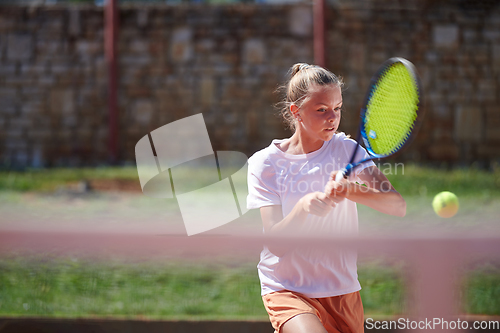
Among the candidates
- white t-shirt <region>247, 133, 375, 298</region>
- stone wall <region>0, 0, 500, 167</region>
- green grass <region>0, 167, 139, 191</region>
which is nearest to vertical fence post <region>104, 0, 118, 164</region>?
stone wall <region>0, 0, 500, 167</region>

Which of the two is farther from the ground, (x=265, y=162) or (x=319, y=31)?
(x=265, y=162)

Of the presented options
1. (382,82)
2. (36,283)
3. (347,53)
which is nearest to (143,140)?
(347,53)

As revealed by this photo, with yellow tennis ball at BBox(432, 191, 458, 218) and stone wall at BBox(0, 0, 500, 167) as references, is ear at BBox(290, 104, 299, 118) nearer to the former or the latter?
yellow tennis ball at BBox(432, 191, 458, 218)

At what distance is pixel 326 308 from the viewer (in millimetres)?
1853

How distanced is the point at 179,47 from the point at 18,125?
2883 mm

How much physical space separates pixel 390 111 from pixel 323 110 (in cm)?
26

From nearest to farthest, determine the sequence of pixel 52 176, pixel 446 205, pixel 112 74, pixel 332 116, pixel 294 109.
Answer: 1. pixel 332 116
2. pixel 294 109
3. pixel 446 205
4. pixel 52 176
5. pixel 112 74

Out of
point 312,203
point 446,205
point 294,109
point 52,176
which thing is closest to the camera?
point 312,203

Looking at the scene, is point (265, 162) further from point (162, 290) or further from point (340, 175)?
point (162, 290)

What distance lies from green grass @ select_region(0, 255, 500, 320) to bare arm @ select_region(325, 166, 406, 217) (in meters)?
1.38

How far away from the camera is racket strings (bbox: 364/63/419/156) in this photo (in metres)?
1.78

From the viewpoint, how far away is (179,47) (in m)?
8.45

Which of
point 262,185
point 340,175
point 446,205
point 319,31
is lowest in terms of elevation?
point 446,205

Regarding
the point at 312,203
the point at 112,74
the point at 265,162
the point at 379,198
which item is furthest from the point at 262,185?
the point at 112,74
